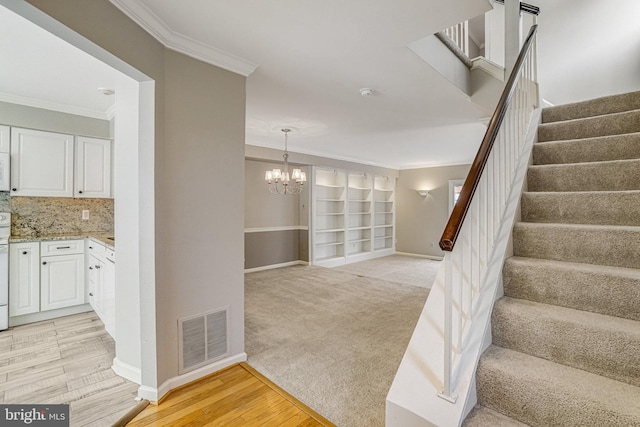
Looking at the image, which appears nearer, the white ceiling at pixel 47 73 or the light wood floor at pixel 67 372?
the light wood floor at pixel 67 372

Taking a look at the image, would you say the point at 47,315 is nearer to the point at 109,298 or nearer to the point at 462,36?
the point at 109,298

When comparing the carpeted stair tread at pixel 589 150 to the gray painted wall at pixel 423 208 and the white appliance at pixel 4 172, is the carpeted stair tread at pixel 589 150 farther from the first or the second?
the white appliance at pixel 4 172

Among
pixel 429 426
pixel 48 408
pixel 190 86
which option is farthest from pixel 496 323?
pixel 48 408

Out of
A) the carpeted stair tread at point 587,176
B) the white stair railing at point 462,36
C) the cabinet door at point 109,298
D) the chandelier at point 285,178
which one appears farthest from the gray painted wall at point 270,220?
the carpeted stair tread at point 587,176

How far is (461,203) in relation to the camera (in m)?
1.22

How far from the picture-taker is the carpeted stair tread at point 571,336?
118 centimetres

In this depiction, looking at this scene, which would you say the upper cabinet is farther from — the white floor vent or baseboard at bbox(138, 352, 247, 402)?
baseboard at bbox(138, 352, 247, 402)

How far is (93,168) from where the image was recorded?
3744 mm

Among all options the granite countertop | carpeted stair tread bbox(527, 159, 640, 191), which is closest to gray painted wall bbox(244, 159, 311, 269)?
the granite countertop

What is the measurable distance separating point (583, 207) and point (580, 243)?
13.2 inches

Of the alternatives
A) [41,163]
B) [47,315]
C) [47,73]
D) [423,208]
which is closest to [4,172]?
[41,163]

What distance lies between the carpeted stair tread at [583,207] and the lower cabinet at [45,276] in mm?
4730

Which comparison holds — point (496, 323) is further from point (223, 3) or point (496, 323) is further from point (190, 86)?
point (190, 86)

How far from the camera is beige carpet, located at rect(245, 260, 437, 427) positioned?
6.44ft
